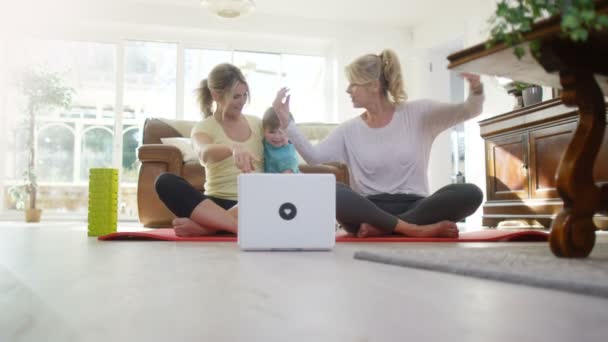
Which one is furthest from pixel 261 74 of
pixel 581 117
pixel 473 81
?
pixel 581 117

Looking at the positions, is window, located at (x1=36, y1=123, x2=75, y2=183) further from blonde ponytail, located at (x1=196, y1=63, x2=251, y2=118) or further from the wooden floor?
the wooden floor

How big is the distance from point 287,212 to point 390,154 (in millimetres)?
819

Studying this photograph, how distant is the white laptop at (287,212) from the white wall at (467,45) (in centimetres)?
398

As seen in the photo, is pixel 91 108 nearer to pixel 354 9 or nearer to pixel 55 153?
pixel 55 153

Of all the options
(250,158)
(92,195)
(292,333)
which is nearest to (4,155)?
(92,195)

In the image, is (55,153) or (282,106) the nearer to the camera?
(282,106)

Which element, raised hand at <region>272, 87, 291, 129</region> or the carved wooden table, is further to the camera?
raised hand at <region>272, 87, 291, 129</region>

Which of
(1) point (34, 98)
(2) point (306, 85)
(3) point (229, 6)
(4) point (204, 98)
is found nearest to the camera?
(4) point (204, 98)

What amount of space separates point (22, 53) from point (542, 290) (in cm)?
695

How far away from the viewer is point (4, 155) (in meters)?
6.48

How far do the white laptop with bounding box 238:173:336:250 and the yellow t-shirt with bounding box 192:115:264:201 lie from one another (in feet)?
2.30

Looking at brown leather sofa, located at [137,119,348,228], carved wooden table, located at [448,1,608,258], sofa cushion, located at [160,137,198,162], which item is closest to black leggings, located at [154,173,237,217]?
carved wooden table, located at [448,1,608,258]

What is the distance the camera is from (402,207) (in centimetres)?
230

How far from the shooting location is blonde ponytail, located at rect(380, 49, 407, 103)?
240 cm
